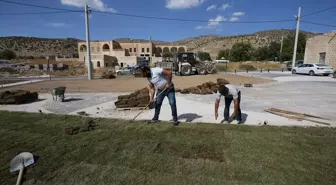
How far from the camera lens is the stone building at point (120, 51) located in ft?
164

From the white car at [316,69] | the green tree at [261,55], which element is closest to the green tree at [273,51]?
the green tree at [261,55]

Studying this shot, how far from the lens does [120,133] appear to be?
4531 mm

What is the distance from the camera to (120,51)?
5450cm

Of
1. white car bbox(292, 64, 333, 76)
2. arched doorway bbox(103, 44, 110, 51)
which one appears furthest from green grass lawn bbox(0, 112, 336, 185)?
arched doorway bbox(103, 44, 110, 51)

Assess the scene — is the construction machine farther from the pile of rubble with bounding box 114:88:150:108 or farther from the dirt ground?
the pile of rubble with bounding box 114:88:150:108

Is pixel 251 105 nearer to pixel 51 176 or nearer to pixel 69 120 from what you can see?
pixel 69 120

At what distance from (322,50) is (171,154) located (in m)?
29.6

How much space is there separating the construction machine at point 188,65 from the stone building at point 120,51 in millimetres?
28588

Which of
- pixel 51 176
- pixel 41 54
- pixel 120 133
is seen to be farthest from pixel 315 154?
pixel 41 54

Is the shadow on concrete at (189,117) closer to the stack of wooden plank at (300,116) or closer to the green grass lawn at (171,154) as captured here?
the green grass lawn at (171,154)

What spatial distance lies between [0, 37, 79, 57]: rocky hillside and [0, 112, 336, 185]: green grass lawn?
290ft

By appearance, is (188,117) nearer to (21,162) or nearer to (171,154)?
(171,154)

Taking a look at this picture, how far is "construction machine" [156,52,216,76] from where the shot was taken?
18859 mm

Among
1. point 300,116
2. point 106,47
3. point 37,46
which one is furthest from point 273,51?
point 37,46
